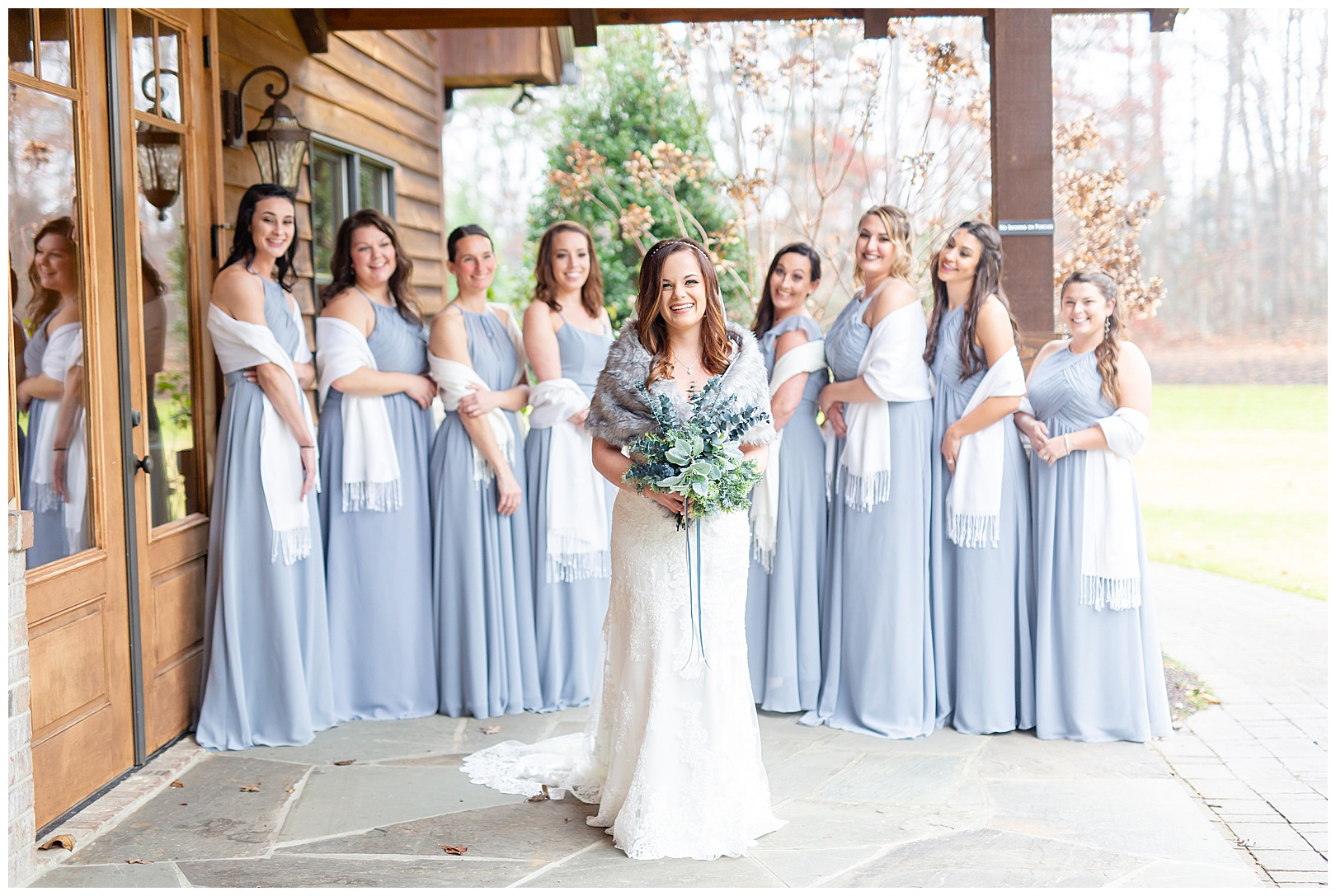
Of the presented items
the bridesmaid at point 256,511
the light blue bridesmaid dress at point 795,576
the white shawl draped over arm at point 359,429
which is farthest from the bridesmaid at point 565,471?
the bridesmaid at point 256,511

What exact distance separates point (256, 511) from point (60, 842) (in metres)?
1.35

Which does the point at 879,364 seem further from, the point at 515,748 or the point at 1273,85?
the point at 1273,85

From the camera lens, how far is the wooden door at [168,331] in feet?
13.3


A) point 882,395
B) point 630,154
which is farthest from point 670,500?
point 630,154

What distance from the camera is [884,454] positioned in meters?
4.40

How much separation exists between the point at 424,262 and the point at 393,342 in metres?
3.07

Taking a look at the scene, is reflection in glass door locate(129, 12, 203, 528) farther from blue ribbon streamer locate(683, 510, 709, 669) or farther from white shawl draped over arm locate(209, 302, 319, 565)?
blue ribbon streamer locate(683, 510, 709, 669)

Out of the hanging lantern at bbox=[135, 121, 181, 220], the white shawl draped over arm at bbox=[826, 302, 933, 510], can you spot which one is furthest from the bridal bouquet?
the hanging lantern at bbox=[135, 121, 181, 220]

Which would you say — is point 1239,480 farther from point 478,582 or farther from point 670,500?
point 670,500

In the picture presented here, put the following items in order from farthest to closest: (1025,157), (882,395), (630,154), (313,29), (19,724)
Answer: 1. (630,154)
2. (313,29)
3. (1025,157)
4. (882,395)
5. (19,724)

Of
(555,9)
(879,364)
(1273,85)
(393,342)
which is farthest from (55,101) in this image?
(1273,85)

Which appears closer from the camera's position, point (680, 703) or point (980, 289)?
point (680, 703)

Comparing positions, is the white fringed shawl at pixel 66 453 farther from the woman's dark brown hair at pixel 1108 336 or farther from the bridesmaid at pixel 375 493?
the woman's dark brown hair at pixel 1108 336

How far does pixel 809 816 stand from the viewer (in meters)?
3.54
